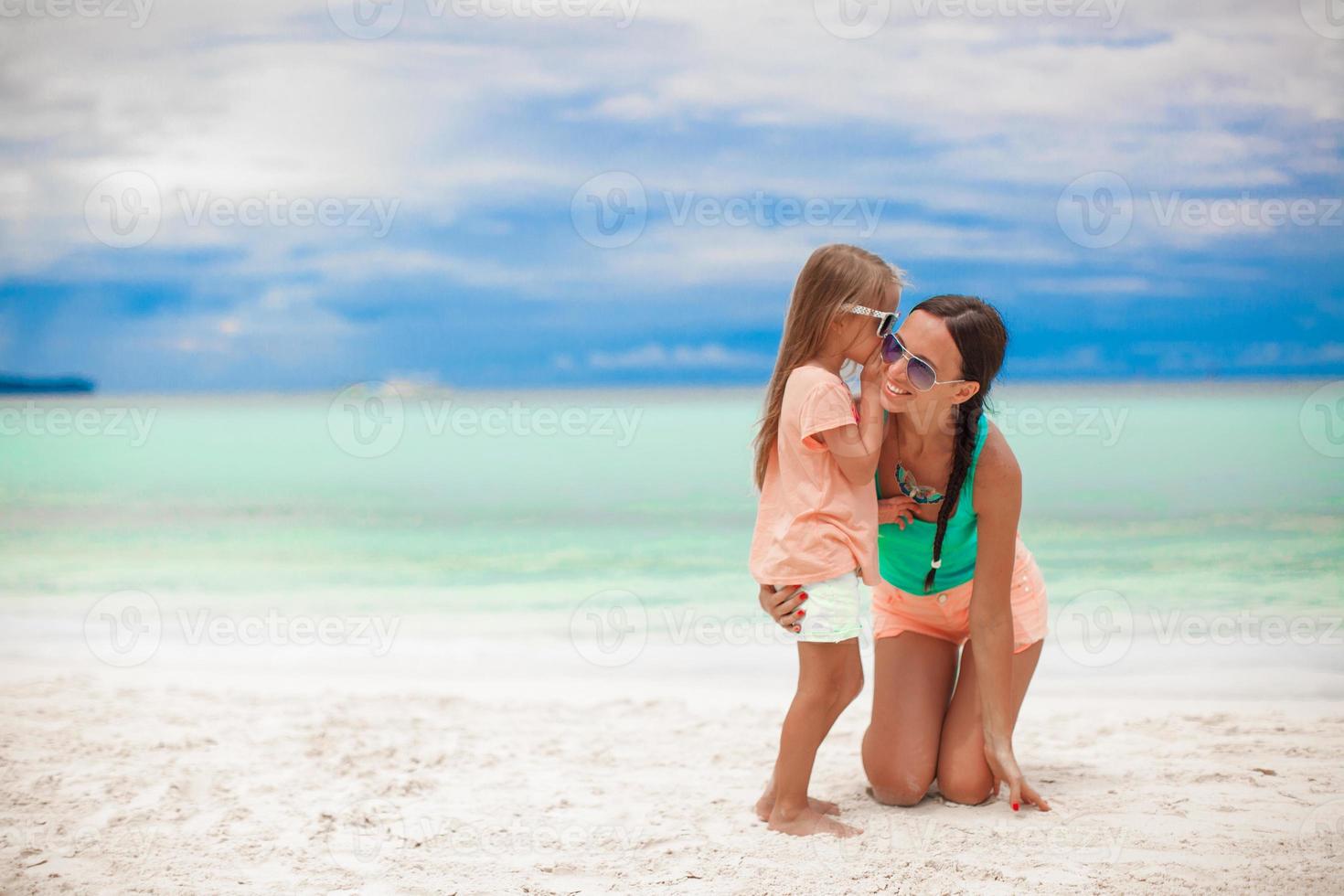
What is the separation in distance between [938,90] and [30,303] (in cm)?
2567

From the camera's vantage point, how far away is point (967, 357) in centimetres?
283

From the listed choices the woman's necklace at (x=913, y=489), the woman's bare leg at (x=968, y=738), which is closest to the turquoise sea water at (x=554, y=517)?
the woman's necklace at (x=913, y=489)

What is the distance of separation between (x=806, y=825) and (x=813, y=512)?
92cm

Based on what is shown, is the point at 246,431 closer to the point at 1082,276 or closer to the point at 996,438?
the point at 1082,276

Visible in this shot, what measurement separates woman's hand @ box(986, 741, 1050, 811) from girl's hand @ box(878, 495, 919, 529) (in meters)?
0.73

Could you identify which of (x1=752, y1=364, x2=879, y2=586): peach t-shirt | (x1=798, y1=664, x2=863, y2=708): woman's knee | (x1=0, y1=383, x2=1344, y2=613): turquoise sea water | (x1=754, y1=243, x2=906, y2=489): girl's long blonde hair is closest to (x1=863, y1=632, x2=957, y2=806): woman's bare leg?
(x1=798, y1=664, x2=863, y2=708): woman's knee

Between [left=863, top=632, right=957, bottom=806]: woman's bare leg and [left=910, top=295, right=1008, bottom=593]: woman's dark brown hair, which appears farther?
[left=863, top=632, right=957, bottom=806]: woman's bare leg

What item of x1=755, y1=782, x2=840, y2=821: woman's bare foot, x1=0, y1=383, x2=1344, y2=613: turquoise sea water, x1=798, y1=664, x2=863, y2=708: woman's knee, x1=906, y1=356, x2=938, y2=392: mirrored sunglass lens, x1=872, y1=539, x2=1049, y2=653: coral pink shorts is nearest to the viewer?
x1=906, y1=356, x2=938, y2=392: mirrored sunglass lens

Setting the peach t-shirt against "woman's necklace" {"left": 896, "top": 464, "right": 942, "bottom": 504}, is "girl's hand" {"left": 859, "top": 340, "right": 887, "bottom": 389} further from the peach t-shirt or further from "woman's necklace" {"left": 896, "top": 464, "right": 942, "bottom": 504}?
"woman's necklace" {"left": 896, "top": 464, "right": 942, "bottom": 504}

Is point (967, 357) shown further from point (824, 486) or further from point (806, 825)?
point (806, 825)

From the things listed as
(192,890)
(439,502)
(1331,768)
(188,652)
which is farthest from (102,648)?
(439,502)

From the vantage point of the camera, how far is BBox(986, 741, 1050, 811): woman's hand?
2939mm

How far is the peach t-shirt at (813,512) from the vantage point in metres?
2.76

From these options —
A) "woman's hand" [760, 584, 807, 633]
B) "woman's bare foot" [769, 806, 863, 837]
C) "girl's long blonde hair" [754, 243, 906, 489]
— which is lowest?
"woman's bare foot" [769, 806, 863, 837]
